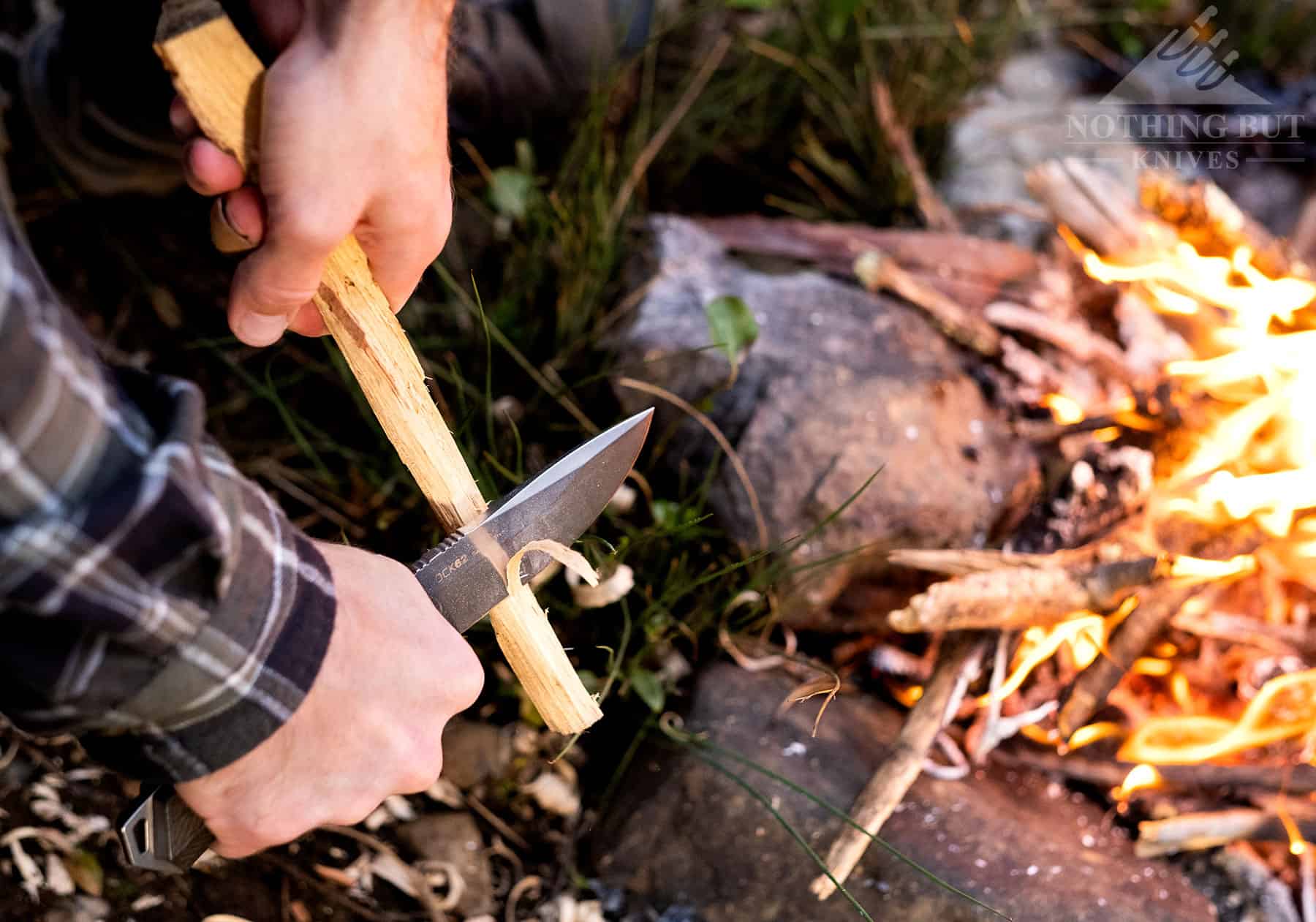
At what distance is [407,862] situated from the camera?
4.99 feet

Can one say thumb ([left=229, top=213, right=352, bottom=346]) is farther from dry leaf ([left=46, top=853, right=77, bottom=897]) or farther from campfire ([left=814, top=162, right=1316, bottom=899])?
campfire ([left=814, top=162, right=1316, bottom=899])

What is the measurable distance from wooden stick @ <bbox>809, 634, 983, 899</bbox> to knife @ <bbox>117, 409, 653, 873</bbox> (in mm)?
621

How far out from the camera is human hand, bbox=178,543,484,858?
3.02 feet

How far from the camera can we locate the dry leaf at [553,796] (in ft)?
Answer: 5.26

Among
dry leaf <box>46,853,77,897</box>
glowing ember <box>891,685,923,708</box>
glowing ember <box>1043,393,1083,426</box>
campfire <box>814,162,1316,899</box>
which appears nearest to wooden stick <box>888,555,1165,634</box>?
campfire <box>814,162,1316,899</box>

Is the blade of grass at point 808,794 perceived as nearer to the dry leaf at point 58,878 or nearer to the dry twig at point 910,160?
the dry leaf at point 58,878

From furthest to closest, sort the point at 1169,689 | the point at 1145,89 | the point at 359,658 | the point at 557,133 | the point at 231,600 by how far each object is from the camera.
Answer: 1. the point at 1145,89
2. the point at 557,133
3. the point at 1169,689
4. the point at 359,658
5. the point at 231,600

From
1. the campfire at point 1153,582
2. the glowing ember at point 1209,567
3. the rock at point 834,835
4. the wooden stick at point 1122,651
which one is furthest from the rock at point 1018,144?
the rock at point 834,835

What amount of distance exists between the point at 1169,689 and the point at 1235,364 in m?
0.66

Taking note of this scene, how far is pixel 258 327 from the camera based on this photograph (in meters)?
1.11

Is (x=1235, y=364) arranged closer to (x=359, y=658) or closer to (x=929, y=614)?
(x=929, y=614)

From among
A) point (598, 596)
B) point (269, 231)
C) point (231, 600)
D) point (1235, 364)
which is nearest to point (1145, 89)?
point (1235, 364)

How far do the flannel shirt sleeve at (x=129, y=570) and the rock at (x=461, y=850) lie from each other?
2.40 feet

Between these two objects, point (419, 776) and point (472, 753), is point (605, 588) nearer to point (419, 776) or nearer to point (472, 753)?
point (472, 753)
